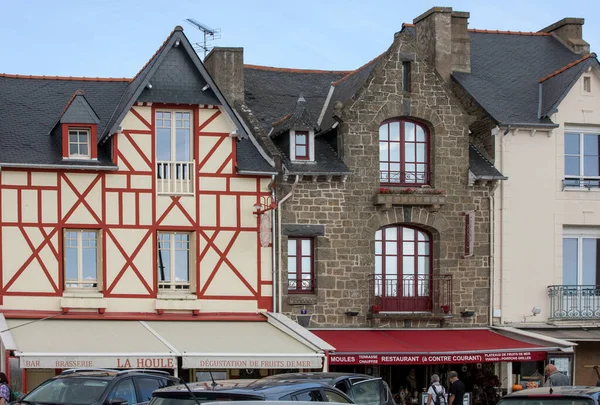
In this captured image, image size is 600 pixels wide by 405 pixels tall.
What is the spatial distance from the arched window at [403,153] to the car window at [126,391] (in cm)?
1178

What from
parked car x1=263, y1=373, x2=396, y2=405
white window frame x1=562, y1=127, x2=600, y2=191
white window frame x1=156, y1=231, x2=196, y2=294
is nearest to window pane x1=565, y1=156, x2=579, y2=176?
white window frame x1=562, y1=127, x2=600, y2=191

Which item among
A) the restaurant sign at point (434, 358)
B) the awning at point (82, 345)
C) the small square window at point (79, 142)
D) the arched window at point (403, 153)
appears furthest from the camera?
the arched window at point (403, 153)

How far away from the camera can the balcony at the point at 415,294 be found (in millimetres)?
28297

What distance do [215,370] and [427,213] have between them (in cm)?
589

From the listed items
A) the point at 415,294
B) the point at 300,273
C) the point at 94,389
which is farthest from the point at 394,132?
the point at 94,389

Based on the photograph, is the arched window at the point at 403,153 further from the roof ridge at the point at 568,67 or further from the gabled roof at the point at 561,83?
the roof ridge at the point at 568,67

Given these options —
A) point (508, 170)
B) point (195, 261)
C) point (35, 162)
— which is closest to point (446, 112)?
point (508, 170)

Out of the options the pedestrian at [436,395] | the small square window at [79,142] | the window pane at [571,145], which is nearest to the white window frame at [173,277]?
the small square window at [79,142]

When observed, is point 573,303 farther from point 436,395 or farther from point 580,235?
point 436,395

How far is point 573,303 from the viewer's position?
96.1ft

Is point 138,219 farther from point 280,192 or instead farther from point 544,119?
point 544,119

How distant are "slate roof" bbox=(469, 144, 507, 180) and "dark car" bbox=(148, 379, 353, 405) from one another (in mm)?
16103

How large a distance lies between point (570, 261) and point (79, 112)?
11.6 meters

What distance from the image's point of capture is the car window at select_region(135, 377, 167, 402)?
58.7 ft
